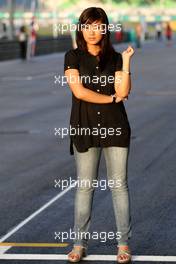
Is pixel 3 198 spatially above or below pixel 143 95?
above

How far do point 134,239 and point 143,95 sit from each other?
679 inches

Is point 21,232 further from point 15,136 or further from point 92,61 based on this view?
point 15,136

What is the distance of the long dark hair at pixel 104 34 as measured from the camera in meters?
6.38

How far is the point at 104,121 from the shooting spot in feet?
21.5

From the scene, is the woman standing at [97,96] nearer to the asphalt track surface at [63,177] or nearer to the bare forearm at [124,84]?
the bare forearm at [124,84]

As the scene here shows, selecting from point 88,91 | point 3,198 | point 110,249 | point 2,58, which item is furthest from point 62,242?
point 2,58

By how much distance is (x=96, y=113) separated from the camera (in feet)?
21.5

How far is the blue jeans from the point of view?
659 centimetres

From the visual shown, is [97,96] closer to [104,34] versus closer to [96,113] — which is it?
[96,113]

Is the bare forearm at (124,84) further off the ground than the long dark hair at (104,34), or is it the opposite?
the long dark hair at (104,34)
